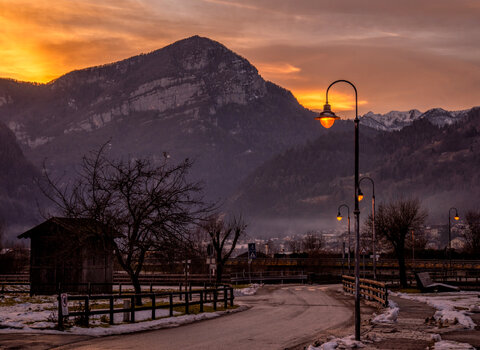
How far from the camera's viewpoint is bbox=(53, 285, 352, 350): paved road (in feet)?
77.0

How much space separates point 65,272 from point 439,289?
1168 inches

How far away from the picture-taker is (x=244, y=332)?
90.8 ft

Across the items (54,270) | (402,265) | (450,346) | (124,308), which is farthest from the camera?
(402,265)

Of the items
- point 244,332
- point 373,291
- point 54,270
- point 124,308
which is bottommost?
point 244,332

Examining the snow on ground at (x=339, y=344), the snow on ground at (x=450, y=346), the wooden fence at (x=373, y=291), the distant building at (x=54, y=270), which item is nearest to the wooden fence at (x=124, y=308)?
the distant building at (x=54, y=270)

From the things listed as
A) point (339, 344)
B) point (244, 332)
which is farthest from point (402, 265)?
point (339, 344)

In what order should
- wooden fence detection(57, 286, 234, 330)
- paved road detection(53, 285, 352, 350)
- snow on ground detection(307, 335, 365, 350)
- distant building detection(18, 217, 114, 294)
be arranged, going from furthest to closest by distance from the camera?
distant building detection(18, 217, 114, 294) → wooden fence detection(57, 286, 234, 330) → paved road detection(53, 285, 352, 350) → snow on ground detection(307, 335, 365, 350)

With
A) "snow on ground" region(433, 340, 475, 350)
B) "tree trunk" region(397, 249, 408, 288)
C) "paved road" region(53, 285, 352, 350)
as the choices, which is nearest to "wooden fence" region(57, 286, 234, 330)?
"paved road" region(53, 285, 352, 350)

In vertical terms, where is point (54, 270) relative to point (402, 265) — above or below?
above

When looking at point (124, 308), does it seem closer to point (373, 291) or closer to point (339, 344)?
point (339, 344)

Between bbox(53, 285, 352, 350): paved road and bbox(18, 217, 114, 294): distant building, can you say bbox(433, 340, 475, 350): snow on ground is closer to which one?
bbox(53, 285, 352, 350): paved road

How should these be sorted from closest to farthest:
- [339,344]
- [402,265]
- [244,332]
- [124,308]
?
1. [339,344]
2. [244,332]
3. [124,308]
4. [402,265]

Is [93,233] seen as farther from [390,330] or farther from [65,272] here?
[65,272]

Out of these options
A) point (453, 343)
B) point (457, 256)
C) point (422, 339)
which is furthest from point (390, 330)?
point (457, 256)
